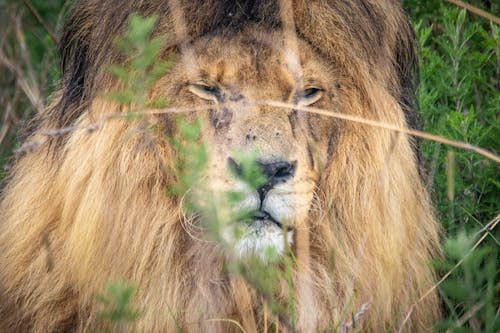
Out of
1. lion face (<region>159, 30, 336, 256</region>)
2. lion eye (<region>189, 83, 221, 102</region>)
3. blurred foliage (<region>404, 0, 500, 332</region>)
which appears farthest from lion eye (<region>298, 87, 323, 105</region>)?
blurred foliage (<region>404, 0, 500, 332</region>)

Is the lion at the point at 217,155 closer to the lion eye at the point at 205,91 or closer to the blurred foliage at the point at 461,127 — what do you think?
the lion eye at the point at 205,91

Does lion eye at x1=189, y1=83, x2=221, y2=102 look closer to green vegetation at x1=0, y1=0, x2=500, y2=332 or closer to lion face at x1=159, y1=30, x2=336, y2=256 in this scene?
lion face at x1=159, y1=30, x2=336, y2=256

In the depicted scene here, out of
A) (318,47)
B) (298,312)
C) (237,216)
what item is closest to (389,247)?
(298,312)

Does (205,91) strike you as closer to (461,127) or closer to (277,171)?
(277,171)

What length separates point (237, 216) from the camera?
2.49 m

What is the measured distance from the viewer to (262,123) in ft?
9.93

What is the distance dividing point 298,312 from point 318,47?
0.85 metres

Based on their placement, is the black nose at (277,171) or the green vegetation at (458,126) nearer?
the black nose at (277,171)

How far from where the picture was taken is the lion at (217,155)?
3135mm

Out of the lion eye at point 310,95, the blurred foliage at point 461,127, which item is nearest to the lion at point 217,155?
the lion eye at point 310,95

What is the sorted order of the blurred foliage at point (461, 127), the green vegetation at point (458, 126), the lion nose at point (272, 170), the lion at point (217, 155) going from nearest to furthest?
the lion nose at point (272, 170) → the lion at point (217, 155) → the green vegetation at point (458, 126) → the blurred foliage at point (461, 127)

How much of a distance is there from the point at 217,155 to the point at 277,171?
201 mm

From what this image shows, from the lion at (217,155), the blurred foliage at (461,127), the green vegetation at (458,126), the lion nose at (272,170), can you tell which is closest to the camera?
the lion nose at (272,170)

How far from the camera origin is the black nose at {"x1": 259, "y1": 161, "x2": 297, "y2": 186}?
9.46 ft
